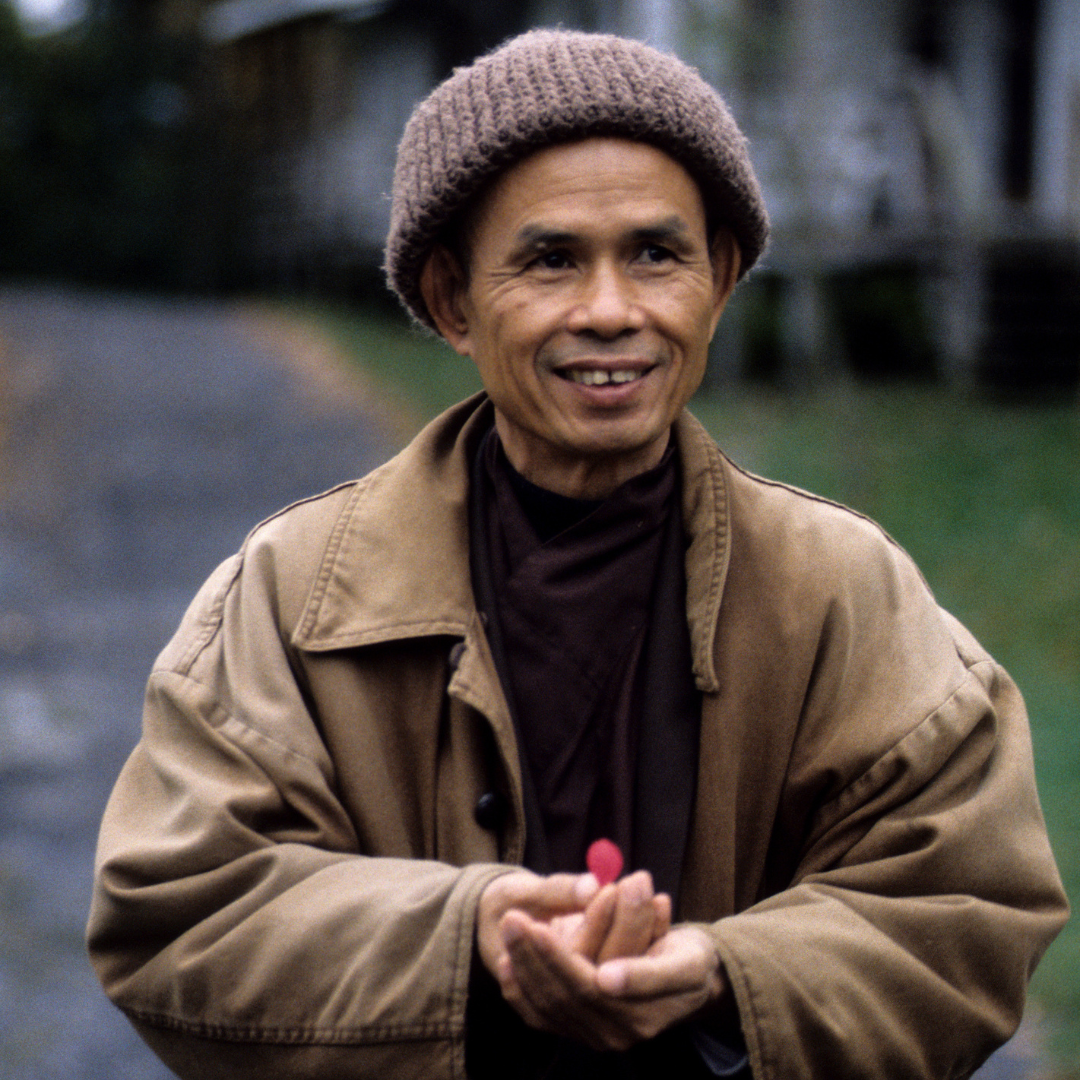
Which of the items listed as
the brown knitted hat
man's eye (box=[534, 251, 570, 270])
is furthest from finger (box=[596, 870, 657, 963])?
the brown knitted hat

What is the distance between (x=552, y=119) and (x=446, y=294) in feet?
1.25

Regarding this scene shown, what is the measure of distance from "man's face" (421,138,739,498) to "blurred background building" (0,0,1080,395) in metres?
1.17

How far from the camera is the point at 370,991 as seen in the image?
1888 mm

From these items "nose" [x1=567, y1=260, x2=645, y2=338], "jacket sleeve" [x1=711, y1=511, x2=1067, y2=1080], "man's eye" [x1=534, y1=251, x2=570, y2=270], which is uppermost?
"man's eye" [x1=534, y1=251, x2=570, y2=270]

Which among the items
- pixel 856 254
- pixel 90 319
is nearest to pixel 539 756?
pixel 856 254

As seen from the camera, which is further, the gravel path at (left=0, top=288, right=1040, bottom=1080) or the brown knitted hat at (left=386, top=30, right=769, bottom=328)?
the gravel path at (left=0, top=288, right=1040, bottom=1080)

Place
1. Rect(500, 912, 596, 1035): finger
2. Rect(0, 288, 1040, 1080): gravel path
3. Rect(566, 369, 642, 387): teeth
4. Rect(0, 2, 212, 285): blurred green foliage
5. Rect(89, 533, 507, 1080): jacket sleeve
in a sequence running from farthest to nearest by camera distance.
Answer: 1. Rect(0, 2, 212, 285): blurred green foliage
2. Rect(0, 288, 1040, 1080): gravel path
3. Rect(566, 369, 642, 387): teeth
4. Rect(89, 533, 507, 1080): jacket sleeve
5. Rect(500, 912, 596, 1035): finger

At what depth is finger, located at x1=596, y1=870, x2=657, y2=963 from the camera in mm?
1750

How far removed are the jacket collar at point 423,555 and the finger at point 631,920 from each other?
15.5 inches

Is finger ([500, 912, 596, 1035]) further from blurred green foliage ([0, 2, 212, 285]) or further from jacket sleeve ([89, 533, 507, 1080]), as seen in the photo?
blurred green foliage ([0, 2, 212, 285])

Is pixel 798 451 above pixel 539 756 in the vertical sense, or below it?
below

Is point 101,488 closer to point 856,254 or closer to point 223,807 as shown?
point 856,254

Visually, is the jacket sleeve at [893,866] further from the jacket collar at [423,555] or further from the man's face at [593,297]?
the man's face at [593,297]

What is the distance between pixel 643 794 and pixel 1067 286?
435 inches
